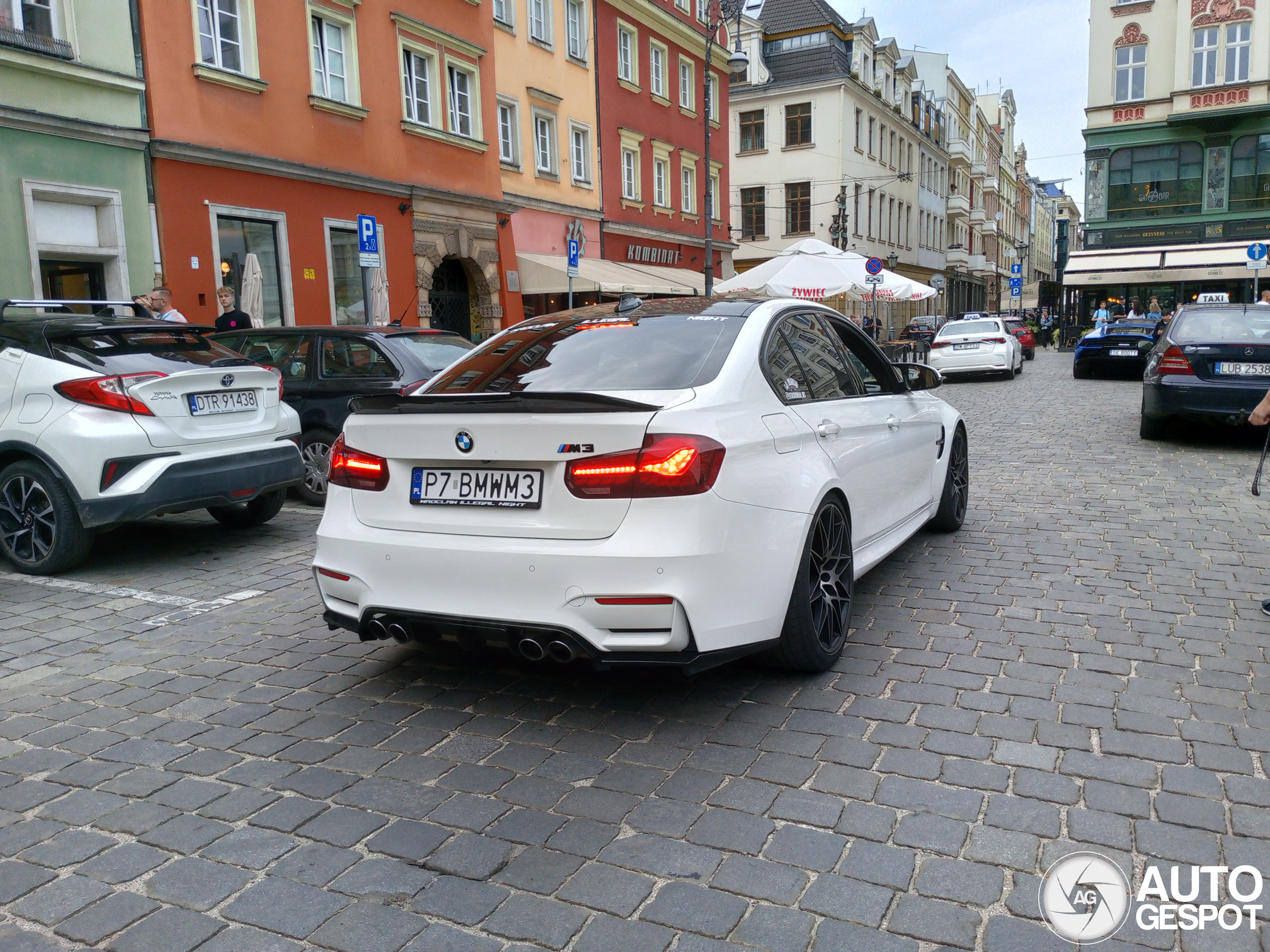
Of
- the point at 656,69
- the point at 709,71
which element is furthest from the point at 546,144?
the point at 656,69

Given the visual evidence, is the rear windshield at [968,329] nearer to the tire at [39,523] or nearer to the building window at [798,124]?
the tire at [39,523]

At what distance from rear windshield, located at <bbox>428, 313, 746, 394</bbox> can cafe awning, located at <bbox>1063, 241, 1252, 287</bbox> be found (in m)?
42.2

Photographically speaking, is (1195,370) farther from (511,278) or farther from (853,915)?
(511,278)

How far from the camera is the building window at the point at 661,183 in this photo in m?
32.3

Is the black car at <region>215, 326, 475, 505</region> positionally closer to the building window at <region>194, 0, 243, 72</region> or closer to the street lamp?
the building window at <region>194, 0, 243, 72</region>

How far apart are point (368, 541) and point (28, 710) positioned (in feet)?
5.17

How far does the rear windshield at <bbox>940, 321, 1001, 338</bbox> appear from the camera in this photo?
25.2 m

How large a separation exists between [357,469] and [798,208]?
48.7 meters

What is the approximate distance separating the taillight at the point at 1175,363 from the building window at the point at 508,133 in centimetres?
1728

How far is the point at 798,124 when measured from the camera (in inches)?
1987

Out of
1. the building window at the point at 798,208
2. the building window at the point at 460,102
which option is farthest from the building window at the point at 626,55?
the building window at the point at 798,208

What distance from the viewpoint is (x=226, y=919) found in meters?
2.63

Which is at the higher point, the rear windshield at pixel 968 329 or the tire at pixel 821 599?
the rear windshield at pixel 968 329

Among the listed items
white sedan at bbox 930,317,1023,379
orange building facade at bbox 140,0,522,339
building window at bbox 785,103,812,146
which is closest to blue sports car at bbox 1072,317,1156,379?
white sedan at bbox 930,317,1023,379
